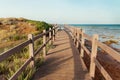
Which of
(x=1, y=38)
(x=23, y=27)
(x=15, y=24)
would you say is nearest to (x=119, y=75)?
(x=1, y=38)

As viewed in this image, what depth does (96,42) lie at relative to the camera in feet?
18.8

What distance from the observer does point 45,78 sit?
587 cm

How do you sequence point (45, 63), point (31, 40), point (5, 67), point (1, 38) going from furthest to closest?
1. point (1, 38)
2. point (45, 63)
3. point (5, 67)
4. point (31, 40)

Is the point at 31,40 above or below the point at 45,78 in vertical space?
above

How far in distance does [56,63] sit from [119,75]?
2.39 m

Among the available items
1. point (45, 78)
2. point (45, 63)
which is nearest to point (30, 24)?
point (45, 63)

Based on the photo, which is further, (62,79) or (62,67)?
(62,67)

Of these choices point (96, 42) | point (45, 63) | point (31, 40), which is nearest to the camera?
point (96, 42)

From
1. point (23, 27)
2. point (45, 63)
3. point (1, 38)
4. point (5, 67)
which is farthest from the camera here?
point (23, 27)

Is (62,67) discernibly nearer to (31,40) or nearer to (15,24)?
(31,40)

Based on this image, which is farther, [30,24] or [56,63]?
[30,24]

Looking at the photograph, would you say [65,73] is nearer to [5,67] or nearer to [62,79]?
[62,79]

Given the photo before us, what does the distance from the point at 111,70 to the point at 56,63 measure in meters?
2.20

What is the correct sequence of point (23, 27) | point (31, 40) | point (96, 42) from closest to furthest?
point (96, 42)
point (31, 40)
point (23, 27)
